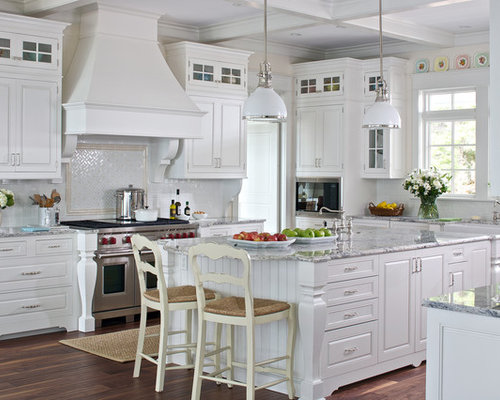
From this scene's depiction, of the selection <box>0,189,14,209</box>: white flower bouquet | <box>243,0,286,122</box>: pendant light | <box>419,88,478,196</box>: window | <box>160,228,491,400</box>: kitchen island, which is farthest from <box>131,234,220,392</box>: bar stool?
<box>419,88,478,196</box>: window

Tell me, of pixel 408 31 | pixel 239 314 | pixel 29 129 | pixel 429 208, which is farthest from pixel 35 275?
pixel 408 31

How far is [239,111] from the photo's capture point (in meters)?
7.92

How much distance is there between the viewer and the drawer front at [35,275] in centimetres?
602

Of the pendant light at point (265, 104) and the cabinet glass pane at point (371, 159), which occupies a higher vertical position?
the pendant light at point (265, 104)

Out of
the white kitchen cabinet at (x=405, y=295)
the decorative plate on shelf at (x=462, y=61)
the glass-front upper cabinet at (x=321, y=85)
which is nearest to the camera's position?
the white kitchen cabinet at (x=405, y=295)

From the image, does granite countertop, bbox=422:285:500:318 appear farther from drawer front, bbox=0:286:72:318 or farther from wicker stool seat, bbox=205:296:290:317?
drawer front, bbox=0:286:72:318

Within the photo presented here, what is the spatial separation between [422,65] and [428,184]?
1.43 m

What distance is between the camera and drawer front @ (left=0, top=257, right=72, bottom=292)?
19.8 ft

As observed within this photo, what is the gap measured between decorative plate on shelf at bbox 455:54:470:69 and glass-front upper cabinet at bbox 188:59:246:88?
234 centimetres

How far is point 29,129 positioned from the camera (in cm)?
634

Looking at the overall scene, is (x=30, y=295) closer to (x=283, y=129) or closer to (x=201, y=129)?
(x=201, y=129)

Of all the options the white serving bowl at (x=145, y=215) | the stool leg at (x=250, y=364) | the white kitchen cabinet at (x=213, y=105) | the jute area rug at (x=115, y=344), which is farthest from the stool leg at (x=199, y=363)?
the white kitchen cabinet at (x=213, y=105)

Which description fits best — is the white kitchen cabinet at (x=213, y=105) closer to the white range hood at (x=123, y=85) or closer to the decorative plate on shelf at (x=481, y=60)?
the white range hood at (x=123, y=85)

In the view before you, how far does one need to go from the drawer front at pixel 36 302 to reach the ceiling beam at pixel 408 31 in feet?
11.5
